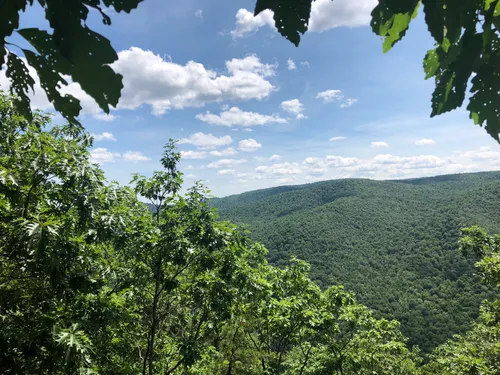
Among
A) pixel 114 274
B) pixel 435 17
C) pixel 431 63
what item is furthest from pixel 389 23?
pixel 114 274

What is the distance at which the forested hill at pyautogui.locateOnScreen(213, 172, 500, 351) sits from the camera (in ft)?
210

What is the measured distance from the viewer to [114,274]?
5793mm

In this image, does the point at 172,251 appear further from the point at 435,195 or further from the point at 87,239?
the point at 435,195

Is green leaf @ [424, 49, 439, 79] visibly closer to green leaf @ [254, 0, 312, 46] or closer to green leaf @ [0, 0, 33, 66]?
green leaf @ [254, 0, 312, 46]

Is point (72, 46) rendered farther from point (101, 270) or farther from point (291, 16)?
point (101, 270)

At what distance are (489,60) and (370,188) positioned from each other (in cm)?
16716

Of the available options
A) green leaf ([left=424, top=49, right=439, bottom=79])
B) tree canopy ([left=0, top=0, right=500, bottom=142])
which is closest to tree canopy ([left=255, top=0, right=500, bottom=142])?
tree canopy ([left=0, top=0, right=500, bottom=142])

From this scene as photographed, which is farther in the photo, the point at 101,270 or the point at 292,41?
the point at 101,270

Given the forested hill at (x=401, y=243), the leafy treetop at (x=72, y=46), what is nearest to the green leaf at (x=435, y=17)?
the leafy treetop at (x=72, y=46)

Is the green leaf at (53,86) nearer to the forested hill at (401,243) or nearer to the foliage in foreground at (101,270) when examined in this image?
the foliage in foreground at (101,270)

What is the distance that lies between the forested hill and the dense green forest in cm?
5391

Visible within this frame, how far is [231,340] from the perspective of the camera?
42.2ft

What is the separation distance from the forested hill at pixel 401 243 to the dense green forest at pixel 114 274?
177 ft

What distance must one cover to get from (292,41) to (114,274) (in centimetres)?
591
